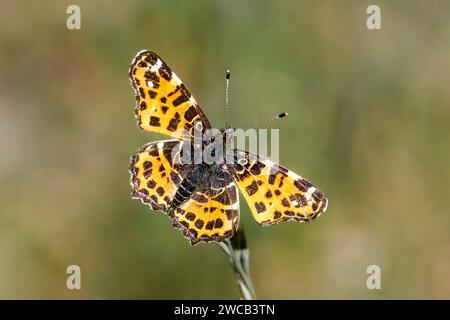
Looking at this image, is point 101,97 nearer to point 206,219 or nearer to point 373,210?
point 373,210

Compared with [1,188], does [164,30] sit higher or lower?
higher

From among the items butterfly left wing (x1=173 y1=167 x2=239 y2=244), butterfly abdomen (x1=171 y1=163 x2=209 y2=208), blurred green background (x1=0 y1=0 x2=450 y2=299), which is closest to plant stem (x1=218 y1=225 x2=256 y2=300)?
butterfly left wing (x1=173 y1=167 x2=239 y2=244)

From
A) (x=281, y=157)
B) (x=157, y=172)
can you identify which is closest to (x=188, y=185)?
(x=157, y=172)

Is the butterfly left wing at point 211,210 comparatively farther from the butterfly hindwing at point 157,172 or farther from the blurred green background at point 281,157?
the blurred green background at point 281,157

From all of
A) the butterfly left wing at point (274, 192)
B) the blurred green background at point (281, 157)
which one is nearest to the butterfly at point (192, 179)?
the butterfly left wing at point (274, 192)

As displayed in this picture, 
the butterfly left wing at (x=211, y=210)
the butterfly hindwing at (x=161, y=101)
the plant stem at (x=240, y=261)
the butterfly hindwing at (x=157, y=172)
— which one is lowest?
the plant stem at (x=240, y=261)

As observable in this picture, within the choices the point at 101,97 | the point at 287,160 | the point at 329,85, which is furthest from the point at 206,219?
the point at 101,97
